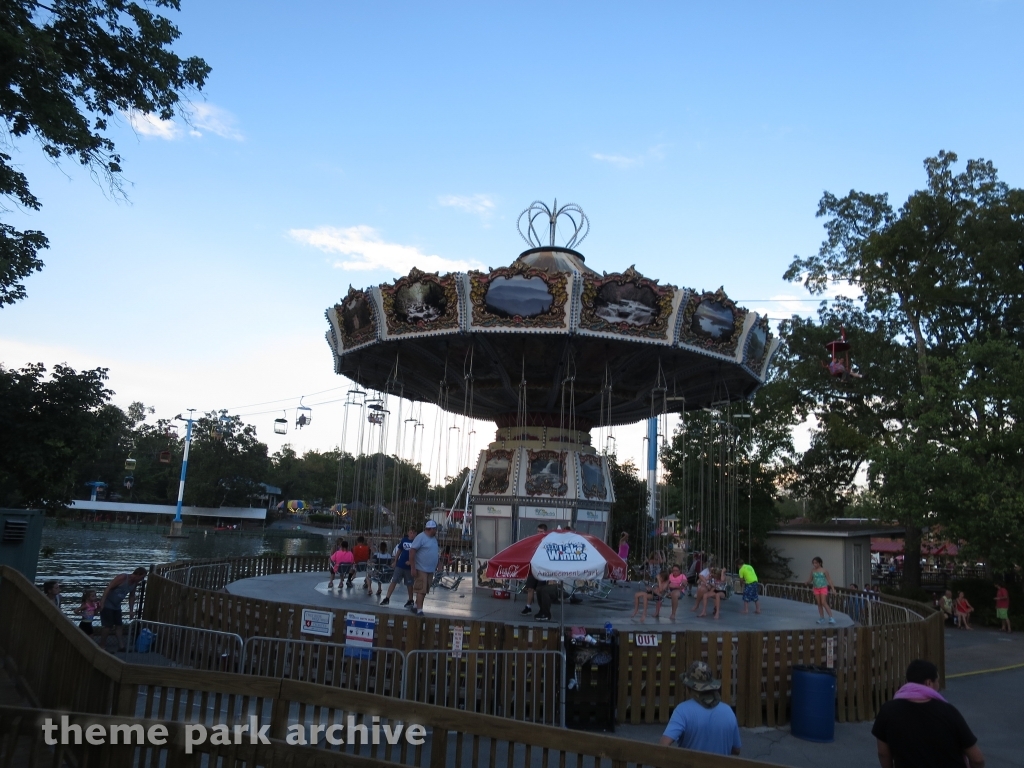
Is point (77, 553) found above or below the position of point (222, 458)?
below

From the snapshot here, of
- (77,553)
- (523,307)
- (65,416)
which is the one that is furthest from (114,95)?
(77,553)

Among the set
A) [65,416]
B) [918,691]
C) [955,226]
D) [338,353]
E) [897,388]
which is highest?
[955,226]

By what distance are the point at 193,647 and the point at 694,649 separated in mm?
6694

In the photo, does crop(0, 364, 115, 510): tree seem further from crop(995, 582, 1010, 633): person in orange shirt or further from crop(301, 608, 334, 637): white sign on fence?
crop(995, 582, 1010, 633): person in orange shirt

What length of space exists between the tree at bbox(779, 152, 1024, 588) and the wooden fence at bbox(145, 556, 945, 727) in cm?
1543

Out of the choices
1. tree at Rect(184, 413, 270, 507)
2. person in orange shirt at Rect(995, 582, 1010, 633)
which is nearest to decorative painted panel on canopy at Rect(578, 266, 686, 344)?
person in orange shirt at Rect(995, 582, 1010, 633)

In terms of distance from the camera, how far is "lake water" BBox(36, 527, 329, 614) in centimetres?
2911

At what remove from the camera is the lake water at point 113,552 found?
29.1 m

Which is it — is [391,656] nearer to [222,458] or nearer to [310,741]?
[310,741]

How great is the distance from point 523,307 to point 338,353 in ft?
19.5

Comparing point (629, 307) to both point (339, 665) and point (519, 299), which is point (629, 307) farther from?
point (339, 665)

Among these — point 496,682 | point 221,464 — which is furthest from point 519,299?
point 221,464

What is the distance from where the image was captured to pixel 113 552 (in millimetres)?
45000

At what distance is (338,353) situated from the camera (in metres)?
19.5
